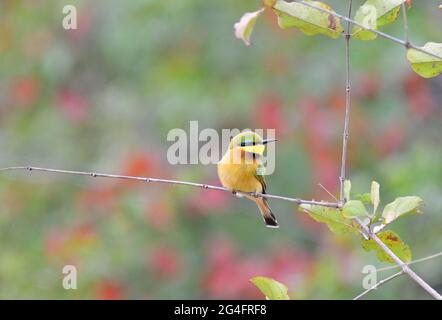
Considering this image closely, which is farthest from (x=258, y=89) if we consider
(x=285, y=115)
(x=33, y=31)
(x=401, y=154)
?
(x=33, y=31)

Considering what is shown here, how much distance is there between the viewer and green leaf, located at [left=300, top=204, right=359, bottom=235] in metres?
1.91

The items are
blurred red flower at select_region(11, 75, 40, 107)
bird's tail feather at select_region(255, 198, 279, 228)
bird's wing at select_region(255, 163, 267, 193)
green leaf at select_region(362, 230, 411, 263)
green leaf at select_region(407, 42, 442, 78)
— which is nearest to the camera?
green leaf at select_region(407, 42, 442, 78)

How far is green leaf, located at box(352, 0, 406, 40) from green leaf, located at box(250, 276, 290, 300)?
0.63 meters

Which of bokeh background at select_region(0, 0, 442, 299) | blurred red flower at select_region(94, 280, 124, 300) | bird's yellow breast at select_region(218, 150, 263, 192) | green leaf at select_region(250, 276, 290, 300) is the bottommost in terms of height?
green leaf at select_region(250, 276, 290, 300)

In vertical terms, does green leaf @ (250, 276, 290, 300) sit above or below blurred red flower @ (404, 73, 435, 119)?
below

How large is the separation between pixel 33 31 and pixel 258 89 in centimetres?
226

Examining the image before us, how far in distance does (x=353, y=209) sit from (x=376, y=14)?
479mm

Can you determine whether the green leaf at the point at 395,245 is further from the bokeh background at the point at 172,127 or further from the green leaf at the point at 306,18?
the bokeh background at the point at 172,127

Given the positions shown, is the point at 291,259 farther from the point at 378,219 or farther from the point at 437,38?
the point at 378,219

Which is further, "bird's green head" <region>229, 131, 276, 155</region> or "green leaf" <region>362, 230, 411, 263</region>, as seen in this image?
"bird's green head" <region>229, 131, 276, 155</region>

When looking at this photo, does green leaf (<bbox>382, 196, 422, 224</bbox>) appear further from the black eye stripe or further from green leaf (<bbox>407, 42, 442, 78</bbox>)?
the black eye stripe

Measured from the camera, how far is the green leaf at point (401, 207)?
1.81 metres

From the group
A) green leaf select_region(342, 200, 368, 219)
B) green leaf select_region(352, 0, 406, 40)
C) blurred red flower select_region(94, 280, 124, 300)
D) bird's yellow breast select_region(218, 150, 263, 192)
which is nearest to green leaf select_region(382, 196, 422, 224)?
green leaf select_region(342, 200, 368, 219)

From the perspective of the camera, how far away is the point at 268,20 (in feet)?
24.9
